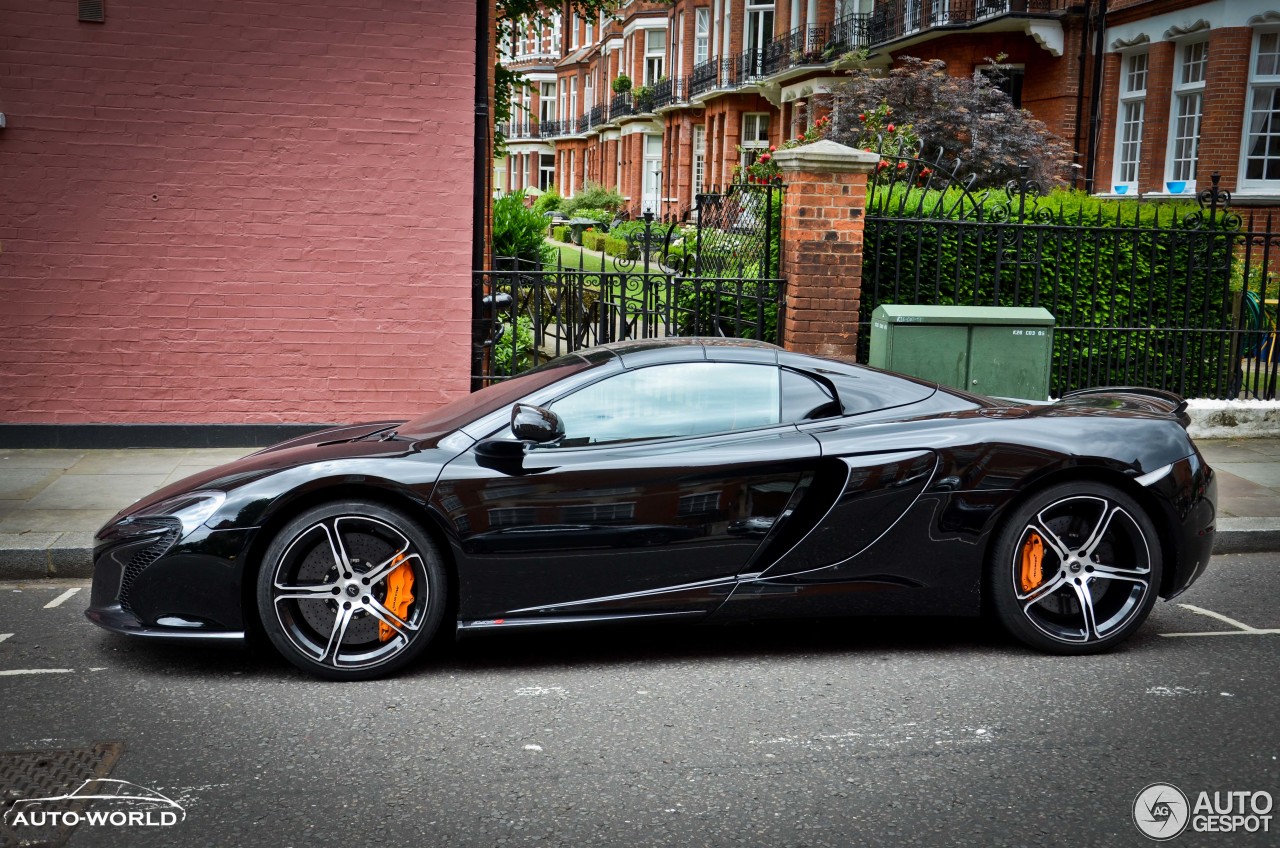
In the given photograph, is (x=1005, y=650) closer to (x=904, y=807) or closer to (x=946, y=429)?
(x=946, y=429)

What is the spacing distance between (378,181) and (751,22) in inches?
1274

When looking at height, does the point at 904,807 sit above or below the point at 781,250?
A: below

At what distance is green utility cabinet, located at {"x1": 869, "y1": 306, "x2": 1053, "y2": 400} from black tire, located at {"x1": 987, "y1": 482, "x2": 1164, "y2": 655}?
11.6ft

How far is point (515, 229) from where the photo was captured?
14.2 meters

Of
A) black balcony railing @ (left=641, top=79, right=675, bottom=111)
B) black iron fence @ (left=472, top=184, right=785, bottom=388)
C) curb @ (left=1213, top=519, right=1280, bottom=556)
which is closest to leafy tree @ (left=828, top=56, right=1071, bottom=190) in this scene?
black iron fence @ (left=472, top=184, right=785, bottom=388)

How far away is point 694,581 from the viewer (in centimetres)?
474

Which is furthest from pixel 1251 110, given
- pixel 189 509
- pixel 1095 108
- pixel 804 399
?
pixel 189 509

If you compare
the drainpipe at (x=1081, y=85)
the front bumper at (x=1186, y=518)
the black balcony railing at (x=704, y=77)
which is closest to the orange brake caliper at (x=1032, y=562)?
the front bumper at (x=1186, y=518)

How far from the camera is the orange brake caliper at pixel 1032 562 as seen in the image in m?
4.93

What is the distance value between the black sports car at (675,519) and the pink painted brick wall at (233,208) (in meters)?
4.42

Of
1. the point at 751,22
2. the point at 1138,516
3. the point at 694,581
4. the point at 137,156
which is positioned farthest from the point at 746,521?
the point at 751,22

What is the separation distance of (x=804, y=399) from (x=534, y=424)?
1126 mm

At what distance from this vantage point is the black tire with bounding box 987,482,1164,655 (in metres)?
4.91

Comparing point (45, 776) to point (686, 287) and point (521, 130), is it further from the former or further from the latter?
point (521, 130)
